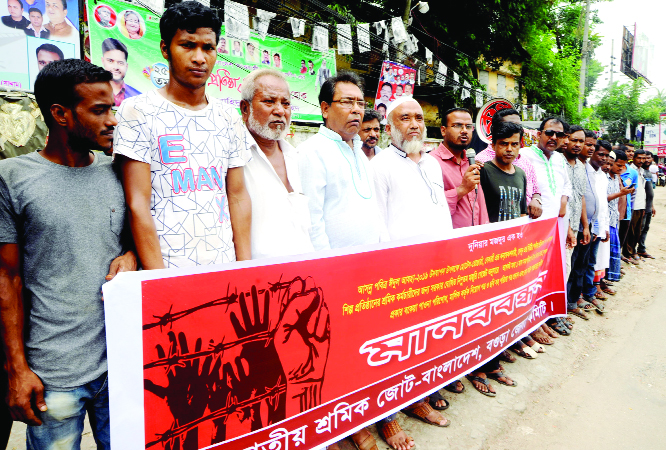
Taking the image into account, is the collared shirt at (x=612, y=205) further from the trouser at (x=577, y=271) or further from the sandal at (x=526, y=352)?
the sandal at (x=526, y=352)

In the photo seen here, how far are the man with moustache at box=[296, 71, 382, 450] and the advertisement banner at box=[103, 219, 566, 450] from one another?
272 mm

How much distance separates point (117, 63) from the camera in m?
5.46

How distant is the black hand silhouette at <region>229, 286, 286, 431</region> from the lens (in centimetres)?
169

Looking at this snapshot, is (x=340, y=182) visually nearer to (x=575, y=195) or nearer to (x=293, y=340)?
(x=293, y=340)

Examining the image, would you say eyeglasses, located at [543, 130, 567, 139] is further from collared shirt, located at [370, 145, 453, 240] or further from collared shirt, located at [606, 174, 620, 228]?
collared shirt, located at [606, 174, 620, 228]

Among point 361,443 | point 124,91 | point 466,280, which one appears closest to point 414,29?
point 124,91

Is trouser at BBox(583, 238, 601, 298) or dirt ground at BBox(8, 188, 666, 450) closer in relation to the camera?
dirt ground at BBox(8, 188, 666, 450)

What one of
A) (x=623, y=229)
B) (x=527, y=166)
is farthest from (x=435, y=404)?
(x=623, y=229)

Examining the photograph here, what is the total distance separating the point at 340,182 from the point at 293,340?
0.98 m

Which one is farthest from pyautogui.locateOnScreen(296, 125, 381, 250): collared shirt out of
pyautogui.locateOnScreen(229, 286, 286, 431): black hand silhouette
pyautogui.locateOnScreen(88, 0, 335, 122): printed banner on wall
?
pyautogui.locateOnScreen(88, 0, 335, 122): printed banner on wall

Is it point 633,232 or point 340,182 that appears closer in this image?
point 340,182

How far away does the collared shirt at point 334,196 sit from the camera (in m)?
2.35

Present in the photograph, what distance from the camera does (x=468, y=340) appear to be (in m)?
2.80

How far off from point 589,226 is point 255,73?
5.09m
